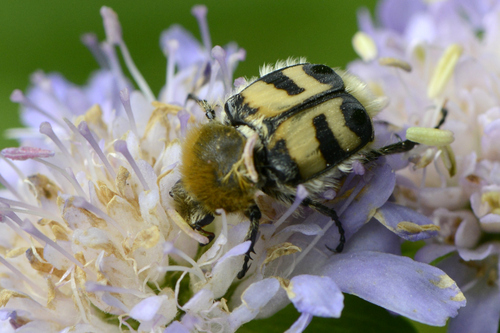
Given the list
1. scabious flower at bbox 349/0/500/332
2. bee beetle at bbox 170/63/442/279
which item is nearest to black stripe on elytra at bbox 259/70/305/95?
bee beetle at bbox 170/63/442/279

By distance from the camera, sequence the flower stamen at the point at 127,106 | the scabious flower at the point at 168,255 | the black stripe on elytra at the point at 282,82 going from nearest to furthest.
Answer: the scabious flower at the point at 168,255
the black stripe on elytra at the point at 282,82
the flower stamen at the point at 127,106

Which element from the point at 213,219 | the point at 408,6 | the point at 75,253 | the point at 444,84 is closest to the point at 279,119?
the point at 213,219

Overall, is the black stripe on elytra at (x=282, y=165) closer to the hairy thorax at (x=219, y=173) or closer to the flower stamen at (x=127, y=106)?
the hairy thorax at (x=219, y=173)

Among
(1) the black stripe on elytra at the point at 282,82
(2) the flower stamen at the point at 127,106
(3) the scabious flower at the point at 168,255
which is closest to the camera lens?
(3) the scabious flower at the point at 168,255

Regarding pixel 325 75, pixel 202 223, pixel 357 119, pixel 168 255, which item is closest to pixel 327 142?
pixel 357 119

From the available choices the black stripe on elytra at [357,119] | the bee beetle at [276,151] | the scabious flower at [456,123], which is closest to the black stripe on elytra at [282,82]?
the bee beetle at [276,151]

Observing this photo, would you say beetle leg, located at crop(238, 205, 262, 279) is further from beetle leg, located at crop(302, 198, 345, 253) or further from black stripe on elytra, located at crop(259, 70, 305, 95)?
black stripe on elytra, located at crop(259, 70, 305, 95)
